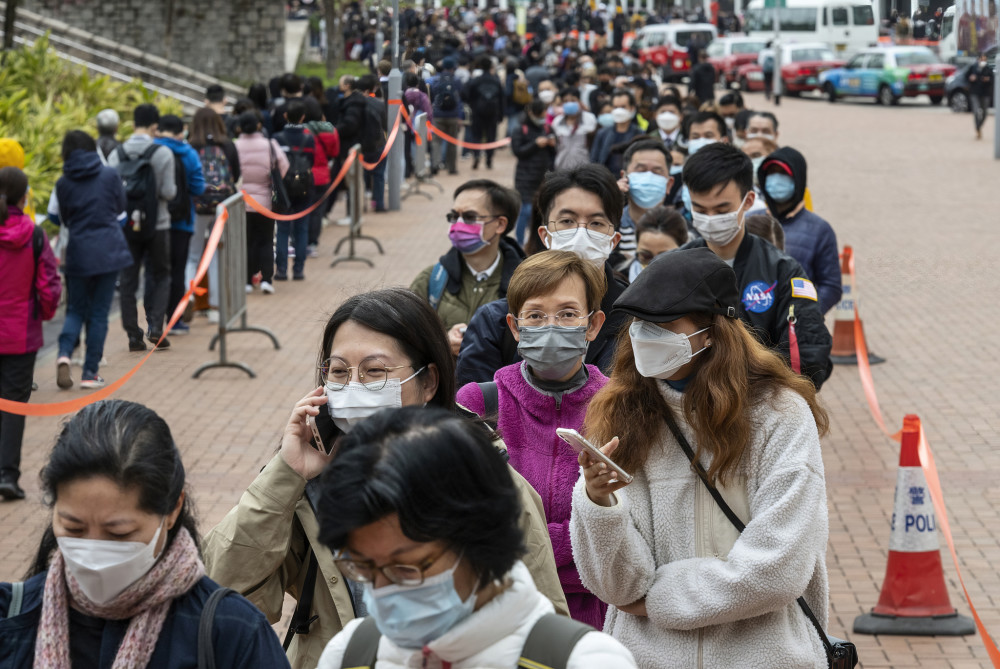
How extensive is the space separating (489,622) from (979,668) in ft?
14.2

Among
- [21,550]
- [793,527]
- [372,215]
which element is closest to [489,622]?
[793,527]

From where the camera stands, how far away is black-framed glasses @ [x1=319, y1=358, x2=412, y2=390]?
3.24m

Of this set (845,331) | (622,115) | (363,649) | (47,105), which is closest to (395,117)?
(47,105)

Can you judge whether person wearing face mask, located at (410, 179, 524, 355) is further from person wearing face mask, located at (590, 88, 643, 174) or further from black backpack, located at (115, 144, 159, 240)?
person wearing face mask, located at (590, 88, 643, 174)

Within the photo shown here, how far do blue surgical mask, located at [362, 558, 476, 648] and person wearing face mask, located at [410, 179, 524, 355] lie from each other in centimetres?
369

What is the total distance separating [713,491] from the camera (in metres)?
3.22

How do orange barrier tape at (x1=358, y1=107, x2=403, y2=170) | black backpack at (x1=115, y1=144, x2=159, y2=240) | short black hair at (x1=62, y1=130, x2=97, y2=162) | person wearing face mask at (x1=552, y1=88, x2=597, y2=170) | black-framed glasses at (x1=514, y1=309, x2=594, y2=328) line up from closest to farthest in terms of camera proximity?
black-framed glasses at (x1=514, y1=309, x2=594, y2=328) → short black hair at (x1=62, y1=130, x2=97, y2=162) → black backpack at (x1=115, y1=144, x2=159, y2=240) → person wearing face mask at (x1=552, y1=88, x2=597, y2=170) → orange barrier tape at (x1=358, y1=107, x2=403, y2=170)

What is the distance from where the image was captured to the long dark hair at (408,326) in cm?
327

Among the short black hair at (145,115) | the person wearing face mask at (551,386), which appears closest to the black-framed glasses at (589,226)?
the person wearing face mask at (551,386)

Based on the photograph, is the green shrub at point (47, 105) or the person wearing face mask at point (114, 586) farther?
the green shrub at point (47, 105)

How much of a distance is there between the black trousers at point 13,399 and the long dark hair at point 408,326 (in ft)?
17.0

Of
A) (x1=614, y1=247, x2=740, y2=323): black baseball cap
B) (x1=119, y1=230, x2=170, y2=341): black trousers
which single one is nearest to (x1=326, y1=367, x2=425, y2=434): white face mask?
(x1=614, y1=247, x2=740, y2=323): black baseball cap

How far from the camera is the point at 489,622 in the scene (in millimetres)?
2080

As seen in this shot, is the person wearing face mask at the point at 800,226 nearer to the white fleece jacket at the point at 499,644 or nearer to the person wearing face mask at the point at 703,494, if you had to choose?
the person wearing face mask at the point at 703,494
